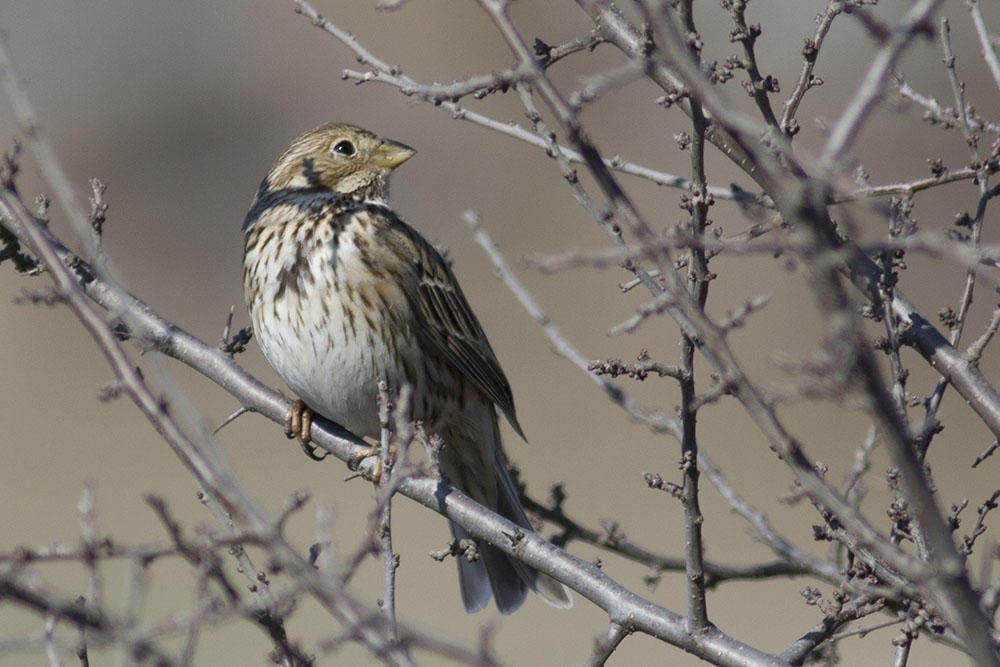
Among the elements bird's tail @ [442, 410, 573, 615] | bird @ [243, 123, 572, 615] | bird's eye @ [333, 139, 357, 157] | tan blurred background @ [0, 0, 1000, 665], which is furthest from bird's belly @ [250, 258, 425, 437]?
tan blurred background @ [0, 0, 1000, 665]

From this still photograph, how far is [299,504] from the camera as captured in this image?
2080 mm

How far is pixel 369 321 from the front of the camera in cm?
451

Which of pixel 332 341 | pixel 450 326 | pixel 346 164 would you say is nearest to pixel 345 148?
pixel 346 164

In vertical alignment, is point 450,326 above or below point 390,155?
below

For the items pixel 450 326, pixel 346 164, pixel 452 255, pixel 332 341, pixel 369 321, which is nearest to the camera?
pixel 332 341

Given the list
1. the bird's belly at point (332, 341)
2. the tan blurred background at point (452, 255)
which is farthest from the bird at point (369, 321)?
the tan blurred background at point (452, 255)

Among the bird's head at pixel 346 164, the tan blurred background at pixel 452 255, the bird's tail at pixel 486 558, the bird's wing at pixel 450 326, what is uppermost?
the tan blurred background at pixel 452 255

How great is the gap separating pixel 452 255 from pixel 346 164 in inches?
407

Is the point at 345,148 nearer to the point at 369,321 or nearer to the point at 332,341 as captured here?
the point at 369,321

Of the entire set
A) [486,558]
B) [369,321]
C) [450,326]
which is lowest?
[486,558]

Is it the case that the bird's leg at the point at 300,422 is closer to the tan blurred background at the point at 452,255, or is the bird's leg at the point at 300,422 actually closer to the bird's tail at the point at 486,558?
the bird's tail at the point at 486,558

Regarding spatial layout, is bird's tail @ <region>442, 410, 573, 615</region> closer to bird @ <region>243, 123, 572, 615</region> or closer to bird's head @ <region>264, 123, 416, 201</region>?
bird @ <region>243, 123, 572, 615</region>

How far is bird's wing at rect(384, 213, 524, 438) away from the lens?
4.79 meters

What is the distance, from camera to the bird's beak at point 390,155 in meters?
4.99
